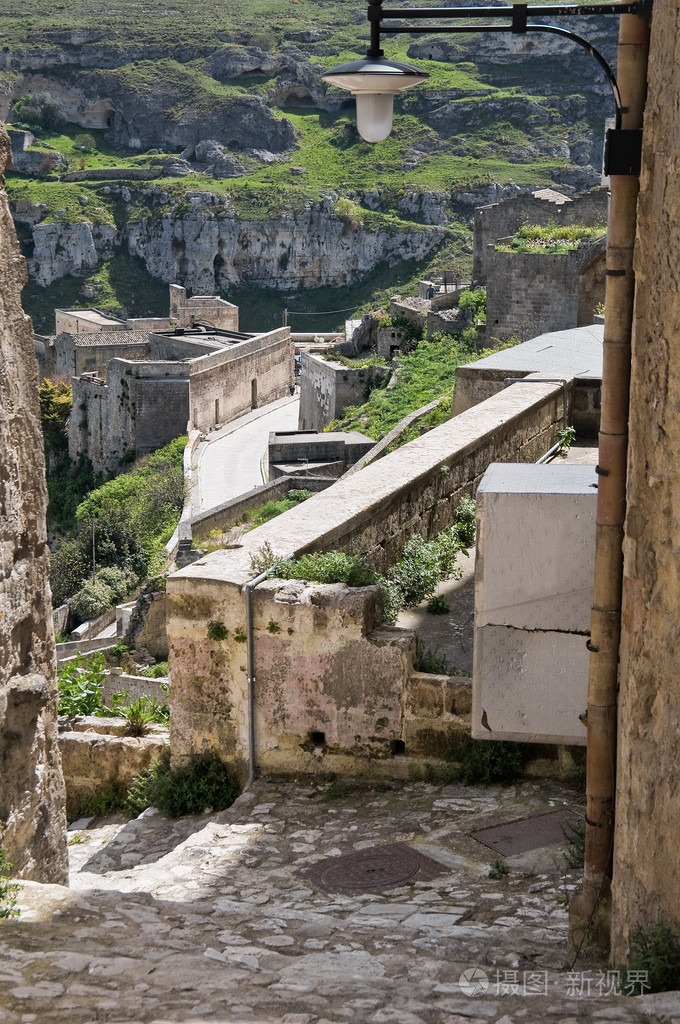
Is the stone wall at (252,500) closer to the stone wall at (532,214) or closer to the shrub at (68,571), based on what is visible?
the stone wall at (532,214)

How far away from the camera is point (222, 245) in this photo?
7656 centimetres

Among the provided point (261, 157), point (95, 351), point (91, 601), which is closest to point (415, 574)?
point (91, 601)

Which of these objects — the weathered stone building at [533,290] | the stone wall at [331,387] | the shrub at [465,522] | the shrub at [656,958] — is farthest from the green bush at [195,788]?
the stone wall at [331,387]

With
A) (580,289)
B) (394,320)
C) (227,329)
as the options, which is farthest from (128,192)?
(580,289)

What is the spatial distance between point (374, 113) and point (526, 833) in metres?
3.06

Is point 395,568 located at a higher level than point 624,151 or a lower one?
lower

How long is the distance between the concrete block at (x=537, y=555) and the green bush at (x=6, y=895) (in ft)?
6.00

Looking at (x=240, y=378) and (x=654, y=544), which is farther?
(x=240, y=378)

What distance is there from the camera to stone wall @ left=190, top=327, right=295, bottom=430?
41750 mm

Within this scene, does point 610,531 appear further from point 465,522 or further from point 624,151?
point 465,522

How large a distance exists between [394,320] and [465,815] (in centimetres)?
3026

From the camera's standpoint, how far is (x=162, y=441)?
40844 mm

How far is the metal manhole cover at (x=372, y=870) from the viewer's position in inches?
169

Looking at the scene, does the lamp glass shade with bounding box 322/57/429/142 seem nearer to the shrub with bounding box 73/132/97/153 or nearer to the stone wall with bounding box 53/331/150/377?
the stone wall with bounding box 53/331/150/377
